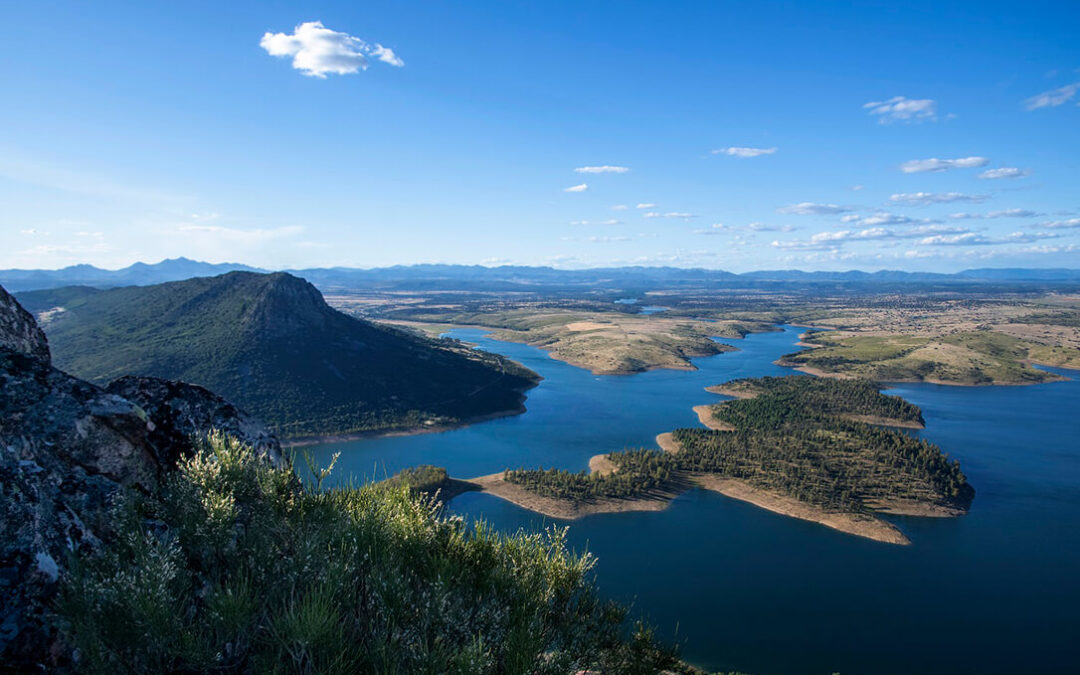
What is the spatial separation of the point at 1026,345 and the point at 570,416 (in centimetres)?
16839

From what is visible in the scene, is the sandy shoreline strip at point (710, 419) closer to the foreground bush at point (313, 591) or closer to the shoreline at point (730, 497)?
the shoreline at point (730, 497)

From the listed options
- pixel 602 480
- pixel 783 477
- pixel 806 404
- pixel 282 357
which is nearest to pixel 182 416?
pixel 602 480

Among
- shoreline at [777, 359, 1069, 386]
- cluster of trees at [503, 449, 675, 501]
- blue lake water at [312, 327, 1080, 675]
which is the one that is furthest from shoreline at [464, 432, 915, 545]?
shoreline at [777, 359, 1069, 386]

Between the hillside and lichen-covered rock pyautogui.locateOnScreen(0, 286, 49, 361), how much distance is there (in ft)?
289

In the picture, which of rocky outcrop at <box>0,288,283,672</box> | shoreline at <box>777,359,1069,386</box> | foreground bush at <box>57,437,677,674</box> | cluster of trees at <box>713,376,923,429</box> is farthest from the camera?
shoreline at <box>777,359,1069,386</box>

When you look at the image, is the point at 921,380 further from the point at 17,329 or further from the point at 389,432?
the point at 17,329

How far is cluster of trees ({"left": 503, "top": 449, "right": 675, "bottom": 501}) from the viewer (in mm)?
71625

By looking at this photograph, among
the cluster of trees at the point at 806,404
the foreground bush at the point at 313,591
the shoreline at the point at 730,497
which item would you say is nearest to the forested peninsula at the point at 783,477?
the shoreline at the point at 730,497

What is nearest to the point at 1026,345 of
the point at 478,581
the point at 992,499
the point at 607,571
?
the point at 992,499

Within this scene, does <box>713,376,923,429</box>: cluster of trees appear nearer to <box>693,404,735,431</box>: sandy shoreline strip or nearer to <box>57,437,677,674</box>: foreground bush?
<box>693,404,735,431</box>: sandy shoreline strip

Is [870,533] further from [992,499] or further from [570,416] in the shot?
[570,416]

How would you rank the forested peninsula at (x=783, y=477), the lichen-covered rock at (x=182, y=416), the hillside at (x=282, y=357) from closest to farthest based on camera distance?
the lichen-covered rock at (x=182, y=416), the forested peninsula at (x=783, y=477), the hillside at (x=282, y=357)

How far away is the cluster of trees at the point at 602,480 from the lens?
71.6m

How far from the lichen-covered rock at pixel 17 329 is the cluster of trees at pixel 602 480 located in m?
61.5
